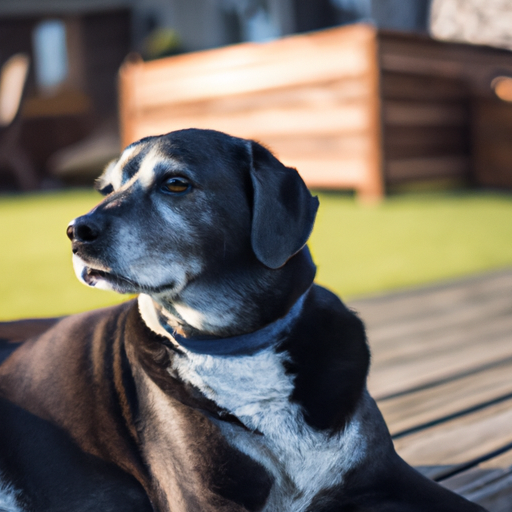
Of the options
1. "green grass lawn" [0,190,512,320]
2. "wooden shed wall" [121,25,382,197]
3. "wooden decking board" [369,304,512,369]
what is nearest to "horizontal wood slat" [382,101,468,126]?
"wooden shed wall" [121,25,382,197]

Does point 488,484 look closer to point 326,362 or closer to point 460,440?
point 460,440

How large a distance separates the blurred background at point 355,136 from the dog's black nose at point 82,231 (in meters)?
2.10

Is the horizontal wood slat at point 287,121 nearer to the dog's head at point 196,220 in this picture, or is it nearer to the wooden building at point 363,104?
the wooden building at point 363,104

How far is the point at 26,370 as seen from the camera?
153 centimetres

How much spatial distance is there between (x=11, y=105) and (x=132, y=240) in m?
8.69

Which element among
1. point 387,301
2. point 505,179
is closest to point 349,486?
point 387,301

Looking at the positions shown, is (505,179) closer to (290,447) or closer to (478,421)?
(478,421)

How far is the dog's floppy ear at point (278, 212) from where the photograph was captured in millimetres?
1377

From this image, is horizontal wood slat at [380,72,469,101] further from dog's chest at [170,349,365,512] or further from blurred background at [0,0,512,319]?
dog's chest at [170,349,365,512]

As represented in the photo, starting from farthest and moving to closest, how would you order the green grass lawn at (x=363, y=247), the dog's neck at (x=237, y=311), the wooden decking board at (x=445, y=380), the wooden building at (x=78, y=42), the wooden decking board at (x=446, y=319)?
the wooden building at (x=78, y=42)
the green grass lawn at (x=363, y=247)
the wooden decking board at (x=446, y=319)
the wooden decking board at (x=445, y=380)
the dog's neck at (x=237, y=311)

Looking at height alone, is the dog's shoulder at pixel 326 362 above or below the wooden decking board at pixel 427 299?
above

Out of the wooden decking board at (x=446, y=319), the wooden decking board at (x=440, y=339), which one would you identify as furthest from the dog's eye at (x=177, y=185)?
the wooden decking board at (x=446, y=319)

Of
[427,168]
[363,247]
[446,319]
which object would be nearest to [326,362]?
[446,319]

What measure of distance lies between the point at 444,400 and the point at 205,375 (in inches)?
41.1
